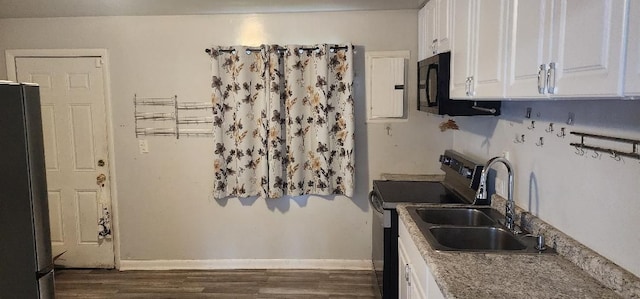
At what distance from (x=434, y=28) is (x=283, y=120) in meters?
1.42

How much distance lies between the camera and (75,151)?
379 centimetres

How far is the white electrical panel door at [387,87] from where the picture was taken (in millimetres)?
3580

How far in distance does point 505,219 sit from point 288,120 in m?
1.93

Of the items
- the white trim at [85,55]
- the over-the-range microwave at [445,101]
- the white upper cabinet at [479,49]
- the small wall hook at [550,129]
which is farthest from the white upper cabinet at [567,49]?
the white trim at [85,55]

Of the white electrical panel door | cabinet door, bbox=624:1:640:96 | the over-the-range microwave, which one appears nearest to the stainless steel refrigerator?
cabinet door, bbox=624:1:640:96

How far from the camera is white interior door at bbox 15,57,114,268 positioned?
370 cm

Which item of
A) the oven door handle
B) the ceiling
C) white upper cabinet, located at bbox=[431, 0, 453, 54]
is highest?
the ceiling

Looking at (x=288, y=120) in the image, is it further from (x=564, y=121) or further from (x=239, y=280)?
(x=564, y=121)

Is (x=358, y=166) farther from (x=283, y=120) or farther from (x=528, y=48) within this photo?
(x=528, y=48)

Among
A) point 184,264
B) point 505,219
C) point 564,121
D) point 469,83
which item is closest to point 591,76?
point 564,121

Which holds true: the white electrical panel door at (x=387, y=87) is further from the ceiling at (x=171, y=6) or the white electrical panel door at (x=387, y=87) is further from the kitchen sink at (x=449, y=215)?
the kitchen sink at (x=449, y=215)

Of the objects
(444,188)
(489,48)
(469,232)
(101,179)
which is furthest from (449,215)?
(101,179)

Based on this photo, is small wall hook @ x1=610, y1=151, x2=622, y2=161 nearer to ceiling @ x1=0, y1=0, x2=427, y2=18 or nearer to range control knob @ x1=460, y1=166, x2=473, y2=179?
range control knob @ x1=460, y1=166, x2=473, y2=179

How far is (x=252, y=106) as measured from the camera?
3607mm
